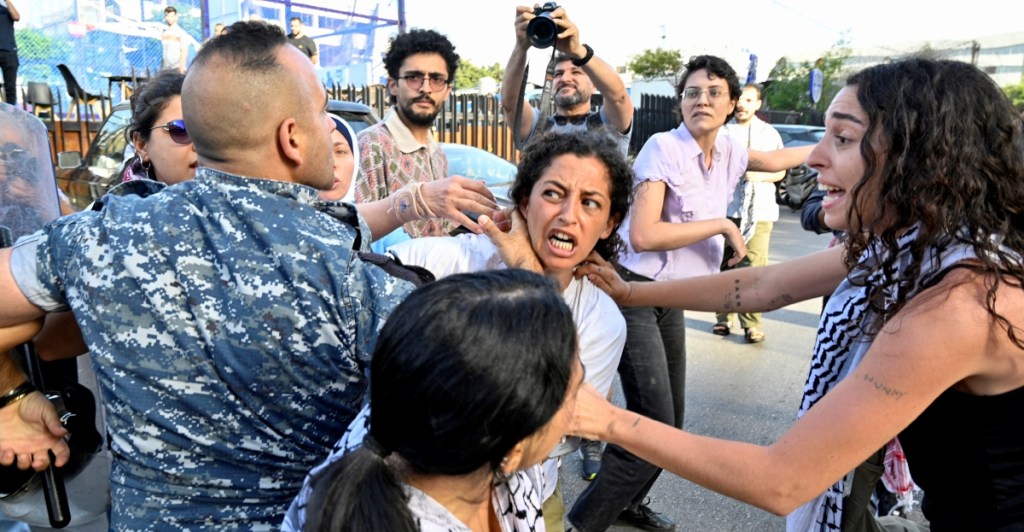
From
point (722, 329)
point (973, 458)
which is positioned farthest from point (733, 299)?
point (722, 329)

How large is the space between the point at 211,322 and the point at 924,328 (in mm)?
1348

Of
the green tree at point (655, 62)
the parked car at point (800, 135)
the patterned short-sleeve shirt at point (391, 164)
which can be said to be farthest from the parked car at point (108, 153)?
the green tree at point (655, 62)

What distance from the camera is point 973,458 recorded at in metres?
1.62

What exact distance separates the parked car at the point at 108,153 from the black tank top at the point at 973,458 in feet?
17.2

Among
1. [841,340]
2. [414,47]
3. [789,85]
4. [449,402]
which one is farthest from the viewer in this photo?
[789,85]

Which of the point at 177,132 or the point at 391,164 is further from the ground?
the point at 177,132

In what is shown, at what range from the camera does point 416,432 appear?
3.61ft

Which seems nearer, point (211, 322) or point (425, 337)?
point (425, 337)

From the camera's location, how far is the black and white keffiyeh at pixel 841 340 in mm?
1734

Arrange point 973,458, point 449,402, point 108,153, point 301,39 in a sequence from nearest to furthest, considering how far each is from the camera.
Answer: point 449,402
point 973,458
point 108,153
point 301,39

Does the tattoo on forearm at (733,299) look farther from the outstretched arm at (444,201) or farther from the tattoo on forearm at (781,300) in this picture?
the outstretched arm at (444,201)

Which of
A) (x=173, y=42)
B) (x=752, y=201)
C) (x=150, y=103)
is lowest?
(x=752, y=201)

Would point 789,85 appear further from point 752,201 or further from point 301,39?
point 752,201

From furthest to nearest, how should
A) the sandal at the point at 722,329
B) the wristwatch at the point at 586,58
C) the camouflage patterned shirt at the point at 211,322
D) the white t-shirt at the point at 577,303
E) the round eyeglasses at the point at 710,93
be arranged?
the sandal at the point at 722,329, the round eyeglasses at the point at 710,93, the wristwatch at the point at 586,58, the white t-shirt at the point at 577,303, the camouflage patterned shirt at the point at 211,322
